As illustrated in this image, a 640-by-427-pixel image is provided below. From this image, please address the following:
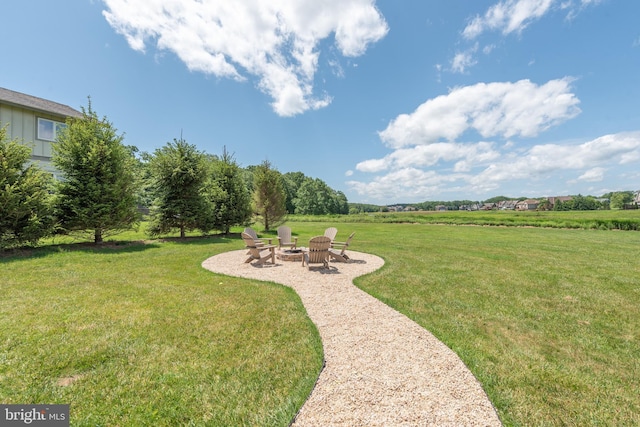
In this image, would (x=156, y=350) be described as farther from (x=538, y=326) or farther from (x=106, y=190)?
(x=106, y=190)

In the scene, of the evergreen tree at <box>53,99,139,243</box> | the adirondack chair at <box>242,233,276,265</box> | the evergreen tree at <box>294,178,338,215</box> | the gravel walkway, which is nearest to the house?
the evergreen tree at <box>53,99,139,243</box>

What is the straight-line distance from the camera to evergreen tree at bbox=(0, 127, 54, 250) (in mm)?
9445

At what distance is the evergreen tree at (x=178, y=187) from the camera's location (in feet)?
49.8

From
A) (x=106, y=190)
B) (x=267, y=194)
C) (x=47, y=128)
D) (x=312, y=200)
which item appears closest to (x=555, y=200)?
(x=312, y=200)

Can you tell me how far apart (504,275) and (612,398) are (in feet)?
19.4

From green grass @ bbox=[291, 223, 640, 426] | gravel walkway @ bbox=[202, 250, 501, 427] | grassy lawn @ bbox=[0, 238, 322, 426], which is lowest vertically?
green grass @ bbox=[291, 223, 640, 426]

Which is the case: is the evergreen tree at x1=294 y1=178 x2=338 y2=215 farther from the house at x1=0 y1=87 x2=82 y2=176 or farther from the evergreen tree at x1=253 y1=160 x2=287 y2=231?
the house at x1=0 y1=87 x2=82 y2=176

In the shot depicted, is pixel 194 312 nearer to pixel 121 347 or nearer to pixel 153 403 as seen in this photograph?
pixel 121 347

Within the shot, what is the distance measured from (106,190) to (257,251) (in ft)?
28.1

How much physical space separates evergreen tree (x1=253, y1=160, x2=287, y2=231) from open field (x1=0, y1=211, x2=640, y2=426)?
1421 centimetres

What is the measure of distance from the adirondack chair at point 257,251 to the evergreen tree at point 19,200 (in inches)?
329

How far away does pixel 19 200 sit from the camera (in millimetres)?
9750

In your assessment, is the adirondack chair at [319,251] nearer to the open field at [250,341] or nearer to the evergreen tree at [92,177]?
the open field at [250,341]

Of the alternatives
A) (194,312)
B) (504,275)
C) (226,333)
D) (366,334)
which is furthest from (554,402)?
(504,275)
